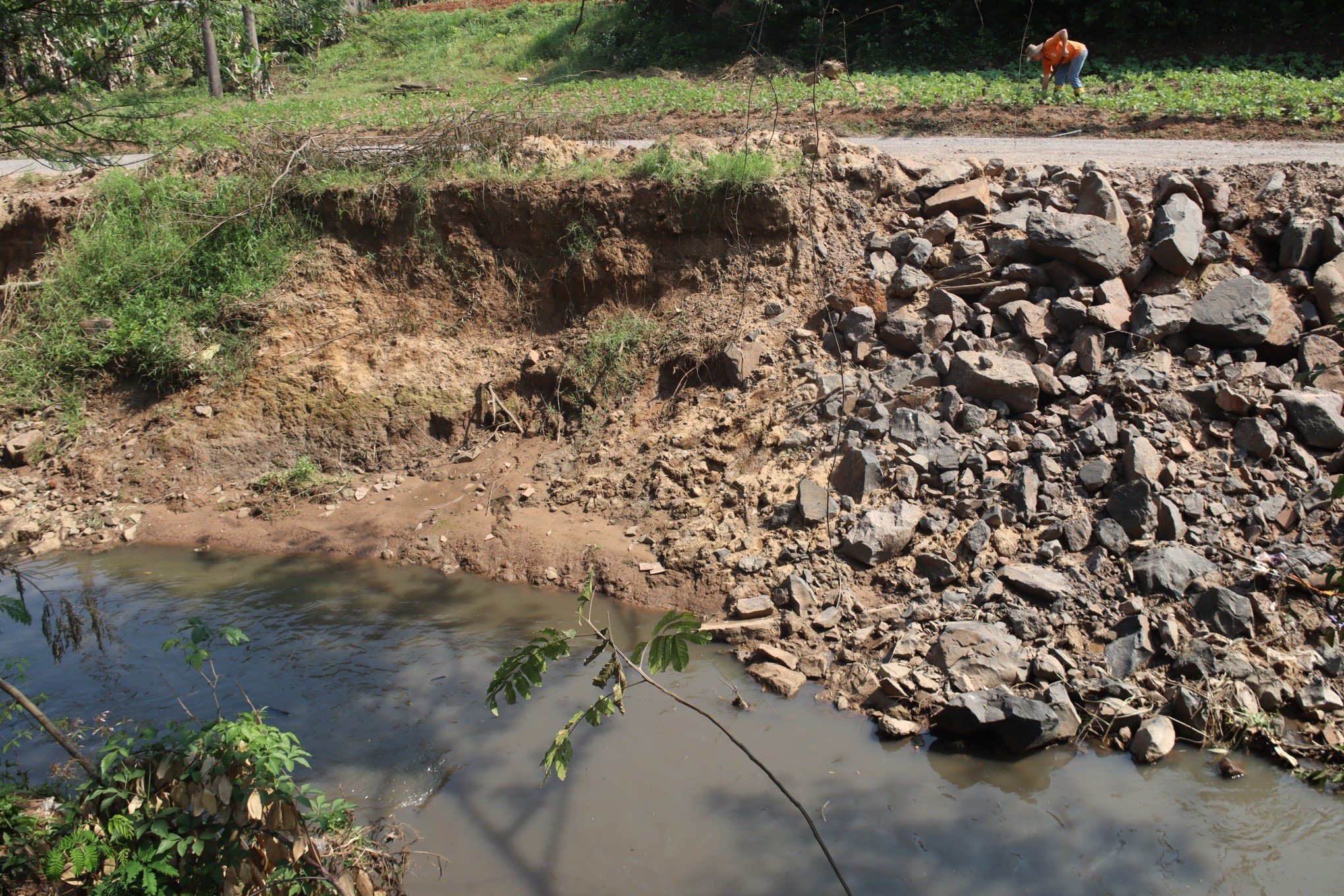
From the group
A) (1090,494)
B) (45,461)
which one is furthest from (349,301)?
(1090,494)

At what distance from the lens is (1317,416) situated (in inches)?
213

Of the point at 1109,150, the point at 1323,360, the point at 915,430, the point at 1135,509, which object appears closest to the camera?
the point at 1135,509

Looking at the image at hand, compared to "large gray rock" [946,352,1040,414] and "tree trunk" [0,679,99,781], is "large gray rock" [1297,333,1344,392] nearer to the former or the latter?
"large gray rock" [946,352,1040,414]

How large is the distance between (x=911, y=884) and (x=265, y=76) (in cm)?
1696

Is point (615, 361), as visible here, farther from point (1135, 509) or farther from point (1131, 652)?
point (1131, 652)

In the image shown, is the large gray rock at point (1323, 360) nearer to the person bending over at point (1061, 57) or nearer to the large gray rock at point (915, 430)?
the large gray rock at point (915, 430)

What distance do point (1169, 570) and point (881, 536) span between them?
1.60 metres

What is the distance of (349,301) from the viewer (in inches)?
335

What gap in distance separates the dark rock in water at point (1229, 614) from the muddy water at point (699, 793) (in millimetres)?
764

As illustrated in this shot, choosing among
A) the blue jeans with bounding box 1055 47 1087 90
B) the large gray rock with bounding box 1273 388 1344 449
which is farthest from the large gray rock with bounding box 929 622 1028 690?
the blue jeans with bounding box 1055 47 1087 90

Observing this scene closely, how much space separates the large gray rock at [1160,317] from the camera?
239 inches

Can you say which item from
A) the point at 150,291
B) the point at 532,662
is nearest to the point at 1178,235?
the point at 532,662

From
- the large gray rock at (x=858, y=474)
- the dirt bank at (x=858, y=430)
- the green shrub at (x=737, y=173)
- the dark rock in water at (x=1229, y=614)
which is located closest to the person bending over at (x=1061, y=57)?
the dirt bank at (x=858, y=430)

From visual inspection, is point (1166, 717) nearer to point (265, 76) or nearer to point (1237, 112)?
point (1237, 112)
